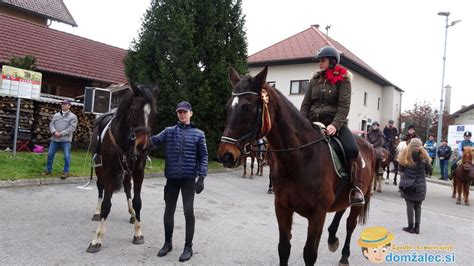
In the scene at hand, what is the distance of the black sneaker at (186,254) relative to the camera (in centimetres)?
466

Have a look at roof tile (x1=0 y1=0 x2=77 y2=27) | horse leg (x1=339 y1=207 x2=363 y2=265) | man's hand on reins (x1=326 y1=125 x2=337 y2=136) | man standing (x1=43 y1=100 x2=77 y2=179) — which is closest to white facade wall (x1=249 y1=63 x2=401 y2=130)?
roof tile (x1=0 y1=0 x2=77 y2=27)

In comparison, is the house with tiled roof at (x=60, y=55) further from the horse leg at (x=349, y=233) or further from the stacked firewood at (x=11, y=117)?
the horse leg at (x=349, y=233)

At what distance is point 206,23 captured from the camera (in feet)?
47.7

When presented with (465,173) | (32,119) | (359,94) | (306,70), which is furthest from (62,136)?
(359,94)

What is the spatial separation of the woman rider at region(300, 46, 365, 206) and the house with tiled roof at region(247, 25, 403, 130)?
21.5 metres

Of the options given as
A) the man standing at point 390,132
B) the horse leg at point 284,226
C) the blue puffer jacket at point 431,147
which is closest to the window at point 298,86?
the blue puffer jacket at point 431,147

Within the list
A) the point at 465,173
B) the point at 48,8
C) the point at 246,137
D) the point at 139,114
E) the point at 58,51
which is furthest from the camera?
the point at 48,8

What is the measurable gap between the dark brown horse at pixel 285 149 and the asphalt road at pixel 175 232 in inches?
59.4

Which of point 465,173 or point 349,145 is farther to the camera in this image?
point 465,173

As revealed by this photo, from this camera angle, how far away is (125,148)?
16.8 ft

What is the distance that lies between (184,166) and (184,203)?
0.52 meters

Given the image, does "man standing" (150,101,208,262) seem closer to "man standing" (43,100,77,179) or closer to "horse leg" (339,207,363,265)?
"horse leg" (339,207,363,265)

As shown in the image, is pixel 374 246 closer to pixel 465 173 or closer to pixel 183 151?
pixel 183 151

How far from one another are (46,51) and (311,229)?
2057 centimetres
